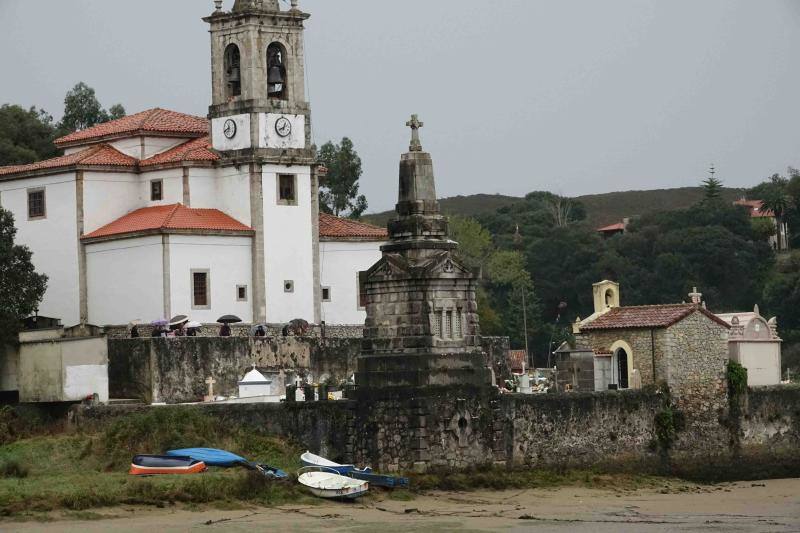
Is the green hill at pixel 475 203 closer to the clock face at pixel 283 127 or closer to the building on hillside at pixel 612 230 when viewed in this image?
the building on hillside at pixel 612 230

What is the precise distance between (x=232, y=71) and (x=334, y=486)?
962 inches

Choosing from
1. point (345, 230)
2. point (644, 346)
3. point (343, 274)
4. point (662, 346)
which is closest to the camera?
point (662, 346)

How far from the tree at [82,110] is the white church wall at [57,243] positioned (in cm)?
2602

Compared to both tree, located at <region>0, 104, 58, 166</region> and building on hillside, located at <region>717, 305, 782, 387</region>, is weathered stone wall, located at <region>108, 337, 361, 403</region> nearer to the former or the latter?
building on hillside, located at <region>717, 305, 782, 387</region>

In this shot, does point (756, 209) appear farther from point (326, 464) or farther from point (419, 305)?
point (326, 464)

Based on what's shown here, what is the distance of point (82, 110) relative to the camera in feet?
350

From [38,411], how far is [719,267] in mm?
59343

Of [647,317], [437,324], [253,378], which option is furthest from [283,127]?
[437,324]

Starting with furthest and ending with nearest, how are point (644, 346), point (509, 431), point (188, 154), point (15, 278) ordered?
1. point (188, 154)
2. point (15, 278)
3. point (644, 346)
4. point (509, 431)

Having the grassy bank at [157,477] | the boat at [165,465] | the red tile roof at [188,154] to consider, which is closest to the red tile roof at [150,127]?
the red tile roof at [188,154]

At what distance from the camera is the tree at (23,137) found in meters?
94.7

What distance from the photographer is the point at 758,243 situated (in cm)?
12600

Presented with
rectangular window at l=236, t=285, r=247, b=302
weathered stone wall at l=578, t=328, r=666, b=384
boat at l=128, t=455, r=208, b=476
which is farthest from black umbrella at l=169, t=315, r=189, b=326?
boat at l=128, t=455, r=208, b=476

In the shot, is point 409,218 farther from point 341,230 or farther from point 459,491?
point 341,230
